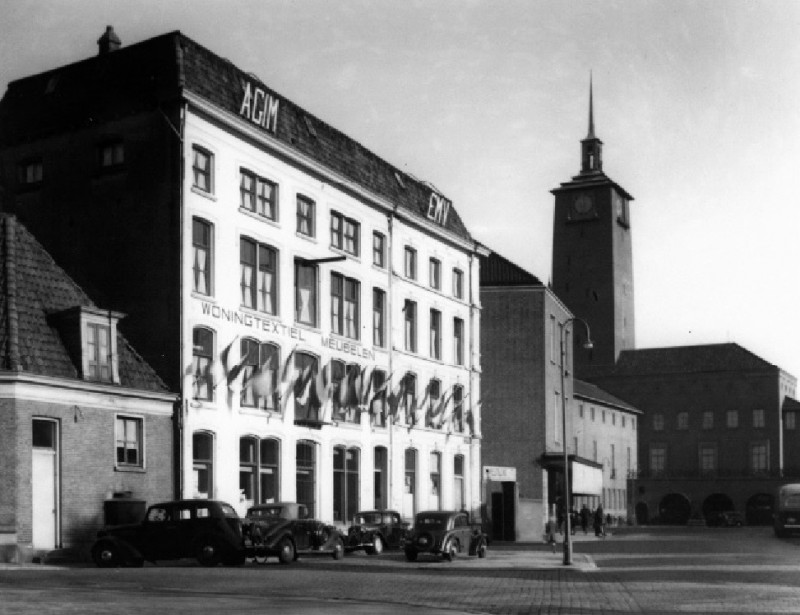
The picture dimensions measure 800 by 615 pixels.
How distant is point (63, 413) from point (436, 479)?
23459 millimetres

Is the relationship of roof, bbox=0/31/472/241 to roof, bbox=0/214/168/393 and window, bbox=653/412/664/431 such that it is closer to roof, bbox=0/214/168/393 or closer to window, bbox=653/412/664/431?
roof, bbox=0/214/168/393

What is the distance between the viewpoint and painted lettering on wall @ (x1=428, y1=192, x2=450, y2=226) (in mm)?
50928

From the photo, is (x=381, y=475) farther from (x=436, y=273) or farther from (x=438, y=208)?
(x=438, y=208)

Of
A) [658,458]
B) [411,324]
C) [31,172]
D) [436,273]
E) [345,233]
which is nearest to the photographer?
[31,172]

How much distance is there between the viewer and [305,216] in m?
41.0

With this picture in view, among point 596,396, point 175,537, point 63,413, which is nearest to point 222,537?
point 175,537

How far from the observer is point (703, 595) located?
21.8m

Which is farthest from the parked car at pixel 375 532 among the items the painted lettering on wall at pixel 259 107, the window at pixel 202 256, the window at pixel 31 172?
the window at pixel 31 172

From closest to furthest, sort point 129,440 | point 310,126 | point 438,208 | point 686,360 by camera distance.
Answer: point 129,440, point 310,126, point 438,208, point 686,360

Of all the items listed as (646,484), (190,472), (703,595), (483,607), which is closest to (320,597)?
(483,607)

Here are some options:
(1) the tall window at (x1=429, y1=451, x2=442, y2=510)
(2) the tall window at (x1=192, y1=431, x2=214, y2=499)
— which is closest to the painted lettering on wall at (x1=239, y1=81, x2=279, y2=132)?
(2) the tall window at (x1=192, y1=431, x2=214, y2=499)

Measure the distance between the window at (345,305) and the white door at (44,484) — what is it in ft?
48.9

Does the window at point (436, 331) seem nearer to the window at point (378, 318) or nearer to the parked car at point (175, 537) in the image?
the window at point (378, 318)

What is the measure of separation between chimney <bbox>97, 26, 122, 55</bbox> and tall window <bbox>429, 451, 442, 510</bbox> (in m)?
20.8
